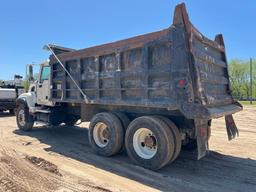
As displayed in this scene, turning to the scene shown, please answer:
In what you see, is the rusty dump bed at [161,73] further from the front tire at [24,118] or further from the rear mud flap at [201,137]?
the front tire at [24,118]

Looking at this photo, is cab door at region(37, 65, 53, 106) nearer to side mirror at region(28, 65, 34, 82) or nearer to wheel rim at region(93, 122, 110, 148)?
side mirror at region(28, 65, 34, 82)

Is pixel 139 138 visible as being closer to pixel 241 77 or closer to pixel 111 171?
pixel 111 171

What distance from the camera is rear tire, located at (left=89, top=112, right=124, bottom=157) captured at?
6352 mm

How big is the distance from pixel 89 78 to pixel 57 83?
1870mm

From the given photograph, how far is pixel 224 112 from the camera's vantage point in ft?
19.1

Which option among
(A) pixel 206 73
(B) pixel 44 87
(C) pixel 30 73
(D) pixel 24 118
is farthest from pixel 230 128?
(D) pixel 24 118

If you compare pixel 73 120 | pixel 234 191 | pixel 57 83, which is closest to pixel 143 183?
pixel 234 191

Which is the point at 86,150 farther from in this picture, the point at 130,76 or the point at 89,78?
the point at 130,76

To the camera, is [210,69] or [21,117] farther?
[21,117]

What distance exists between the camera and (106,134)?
682 cm

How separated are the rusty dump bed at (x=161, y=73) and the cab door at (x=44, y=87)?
58.4 inches

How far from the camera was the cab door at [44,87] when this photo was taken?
9.21 m

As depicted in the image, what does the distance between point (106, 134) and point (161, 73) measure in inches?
92.4

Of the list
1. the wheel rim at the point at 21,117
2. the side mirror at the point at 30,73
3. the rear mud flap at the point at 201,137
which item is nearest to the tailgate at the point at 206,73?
the rear mud flap at the point at 201,137
